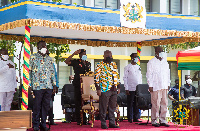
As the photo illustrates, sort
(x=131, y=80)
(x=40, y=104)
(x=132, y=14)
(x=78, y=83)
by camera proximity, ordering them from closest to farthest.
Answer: (x=40, y=104) → (x=132, y=14) → (x=78, y=83) → (x=131, y=80)

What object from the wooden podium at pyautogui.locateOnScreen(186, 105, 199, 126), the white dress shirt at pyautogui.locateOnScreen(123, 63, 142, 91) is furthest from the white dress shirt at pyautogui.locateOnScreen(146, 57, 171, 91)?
the wooden podium at pyautogui.locateOnScreen(186, 105, 199, 126)

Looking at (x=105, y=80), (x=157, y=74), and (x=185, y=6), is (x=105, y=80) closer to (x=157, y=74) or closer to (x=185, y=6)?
(x=157, y=74)

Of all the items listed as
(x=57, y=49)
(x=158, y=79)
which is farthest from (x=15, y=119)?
(x=57, y=49)

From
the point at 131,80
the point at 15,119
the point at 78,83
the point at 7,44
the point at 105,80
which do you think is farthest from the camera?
the point at 7,44

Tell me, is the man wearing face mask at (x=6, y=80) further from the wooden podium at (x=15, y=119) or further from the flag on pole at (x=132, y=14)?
the flag on pole at (x=132, y=14)

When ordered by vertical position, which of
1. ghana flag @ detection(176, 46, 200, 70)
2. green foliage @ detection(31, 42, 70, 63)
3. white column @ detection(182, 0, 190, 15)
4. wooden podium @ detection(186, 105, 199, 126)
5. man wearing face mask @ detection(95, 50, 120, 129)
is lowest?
wooden podium @ detection(186, 105, 199, 126)

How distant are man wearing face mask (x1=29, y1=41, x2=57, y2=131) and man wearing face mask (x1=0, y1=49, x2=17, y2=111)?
1293mm

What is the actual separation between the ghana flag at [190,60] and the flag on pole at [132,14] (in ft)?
7.59

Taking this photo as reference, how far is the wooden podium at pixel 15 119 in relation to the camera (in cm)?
895

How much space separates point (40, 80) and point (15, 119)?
1097 mm

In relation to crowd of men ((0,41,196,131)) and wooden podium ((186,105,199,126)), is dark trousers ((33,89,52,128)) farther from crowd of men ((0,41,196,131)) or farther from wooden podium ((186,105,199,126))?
wooden podium ((186,105,199,126))

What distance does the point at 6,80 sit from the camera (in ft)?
34.7

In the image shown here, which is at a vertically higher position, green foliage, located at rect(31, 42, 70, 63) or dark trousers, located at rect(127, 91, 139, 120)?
green foliage, located at rect(31, 42, 70, 63)

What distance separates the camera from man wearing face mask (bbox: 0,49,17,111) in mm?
10531
